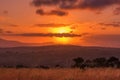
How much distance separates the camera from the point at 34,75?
68.4 ft

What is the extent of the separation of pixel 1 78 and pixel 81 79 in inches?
132

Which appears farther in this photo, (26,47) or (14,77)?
(26,47)

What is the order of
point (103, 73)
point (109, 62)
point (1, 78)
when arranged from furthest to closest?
point (109, 62), point (103, 73), point (1, 78)

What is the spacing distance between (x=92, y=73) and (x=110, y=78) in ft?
5.55

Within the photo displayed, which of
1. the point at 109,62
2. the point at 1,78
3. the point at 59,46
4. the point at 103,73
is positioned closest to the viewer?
the point at 1,78

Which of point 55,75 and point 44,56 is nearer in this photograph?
point 55,75

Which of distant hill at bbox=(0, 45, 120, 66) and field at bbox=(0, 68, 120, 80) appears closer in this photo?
field at bbox=(0, 68, 120, 80)

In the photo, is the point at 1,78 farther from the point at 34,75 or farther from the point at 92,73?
the point at 92,73

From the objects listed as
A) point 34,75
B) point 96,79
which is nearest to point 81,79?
point 96,79

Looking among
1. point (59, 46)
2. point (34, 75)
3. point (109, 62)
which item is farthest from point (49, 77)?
point (59, 46)

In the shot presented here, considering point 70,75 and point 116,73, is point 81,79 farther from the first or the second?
point 116,73

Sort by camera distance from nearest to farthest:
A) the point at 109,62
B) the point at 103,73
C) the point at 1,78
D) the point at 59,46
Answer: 1. the point at 1,78
2. the point at 103,73
3. the point at 109,62
4. the point at 59,46

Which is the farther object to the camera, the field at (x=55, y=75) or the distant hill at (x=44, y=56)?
→ the distant hill at (x=44, y=56)

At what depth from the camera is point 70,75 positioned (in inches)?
827
